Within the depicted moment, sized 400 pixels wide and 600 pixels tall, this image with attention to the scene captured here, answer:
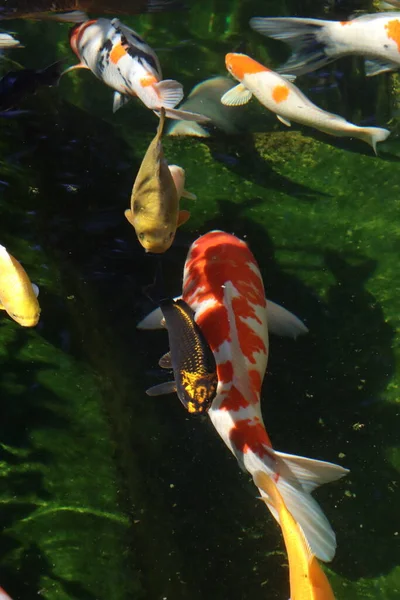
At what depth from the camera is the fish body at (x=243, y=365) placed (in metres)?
2.70

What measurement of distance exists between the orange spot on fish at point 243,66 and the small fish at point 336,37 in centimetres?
42

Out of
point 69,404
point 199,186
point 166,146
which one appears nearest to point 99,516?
point 69,404

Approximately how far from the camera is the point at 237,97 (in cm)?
496

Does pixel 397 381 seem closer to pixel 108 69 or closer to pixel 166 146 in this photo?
pixel 166 146

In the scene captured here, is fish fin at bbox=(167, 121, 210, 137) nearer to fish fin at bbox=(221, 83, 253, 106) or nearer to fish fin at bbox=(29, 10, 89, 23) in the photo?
fish fin at bbox=(221, 83, 253, 106)

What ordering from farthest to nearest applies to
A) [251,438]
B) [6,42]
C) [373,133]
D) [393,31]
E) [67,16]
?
[67,16] < [6,42] < [393,31] < [373,133] < [251,438]

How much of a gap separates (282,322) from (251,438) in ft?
3.13

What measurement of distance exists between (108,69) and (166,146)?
0.77 metres

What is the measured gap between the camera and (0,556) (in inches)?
102

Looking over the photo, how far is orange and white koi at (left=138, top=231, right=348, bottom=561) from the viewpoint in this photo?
2705 millimetres

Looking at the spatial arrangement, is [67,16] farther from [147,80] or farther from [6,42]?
[147,80]

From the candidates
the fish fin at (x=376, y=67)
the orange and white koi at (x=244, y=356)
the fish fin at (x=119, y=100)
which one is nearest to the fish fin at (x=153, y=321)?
the orange and white koi at (x=244, y=356)

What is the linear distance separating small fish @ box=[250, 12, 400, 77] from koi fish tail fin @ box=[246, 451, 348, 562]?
3.59m

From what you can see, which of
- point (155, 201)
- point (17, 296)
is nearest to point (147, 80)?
point (155, 201)
